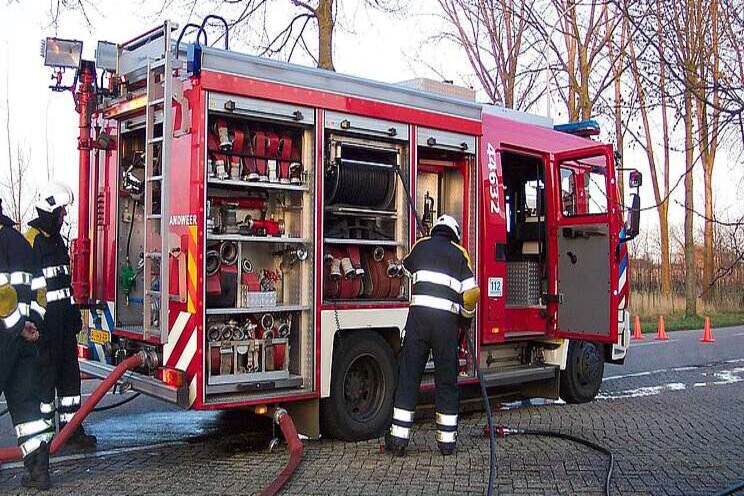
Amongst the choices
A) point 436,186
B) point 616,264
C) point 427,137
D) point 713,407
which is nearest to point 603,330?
point 616,264

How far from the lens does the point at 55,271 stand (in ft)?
21.4

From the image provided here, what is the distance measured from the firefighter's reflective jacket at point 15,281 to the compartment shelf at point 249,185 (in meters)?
1.41

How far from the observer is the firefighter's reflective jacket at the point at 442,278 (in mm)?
6914

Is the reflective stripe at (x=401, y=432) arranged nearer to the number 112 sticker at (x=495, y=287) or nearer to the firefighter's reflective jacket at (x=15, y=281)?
the number 112 sticker at (x=495, y=287)

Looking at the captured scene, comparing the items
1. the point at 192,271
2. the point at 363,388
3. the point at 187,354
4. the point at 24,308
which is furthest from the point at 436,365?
the point at 24,308

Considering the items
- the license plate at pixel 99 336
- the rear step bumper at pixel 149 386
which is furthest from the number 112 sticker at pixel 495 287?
the license plate at pixel 99 336

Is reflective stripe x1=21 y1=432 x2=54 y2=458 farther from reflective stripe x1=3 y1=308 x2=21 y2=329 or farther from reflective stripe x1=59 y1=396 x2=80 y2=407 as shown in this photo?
reflective stripe x1=59 y1=396 x2=80 y2=407

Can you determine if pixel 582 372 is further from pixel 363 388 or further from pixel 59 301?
pixel 59 301

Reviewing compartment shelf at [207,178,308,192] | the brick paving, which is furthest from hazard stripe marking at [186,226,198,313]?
the brick paving

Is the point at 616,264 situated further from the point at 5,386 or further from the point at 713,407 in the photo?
the point at 5,386

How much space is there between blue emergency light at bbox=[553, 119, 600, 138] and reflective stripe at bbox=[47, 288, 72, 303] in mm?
5997

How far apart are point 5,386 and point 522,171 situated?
6.05 m

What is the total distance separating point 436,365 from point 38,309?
3.12 meters

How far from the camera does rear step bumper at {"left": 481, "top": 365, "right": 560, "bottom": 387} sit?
8.55 m
